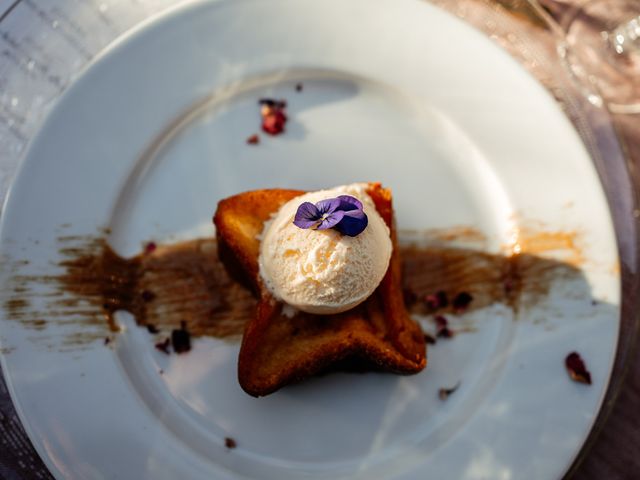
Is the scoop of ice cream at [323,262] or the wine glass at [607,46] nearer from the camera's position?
the scoop of ice cream at [323,262]

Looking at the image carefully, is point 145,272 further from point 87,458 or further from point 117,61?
point 117,61

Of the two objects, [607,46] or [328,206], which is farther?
[607,46]

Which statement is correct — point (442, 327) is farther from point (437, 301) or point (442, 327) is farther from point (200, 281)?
point (200, 281)

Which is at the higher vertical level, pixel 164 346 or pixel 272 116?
pixel 272 116

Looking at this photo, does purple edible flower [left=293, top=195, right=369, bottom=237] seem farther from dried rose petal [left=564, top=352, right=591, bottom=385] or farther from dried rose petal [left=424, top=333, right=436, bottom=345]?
dried rose petal [left=564, top=352, right=591, bottom=385]

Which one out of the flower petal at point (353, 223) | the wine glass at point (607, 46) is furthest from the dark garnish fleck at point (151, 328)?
the wine glass at point (607, 46)

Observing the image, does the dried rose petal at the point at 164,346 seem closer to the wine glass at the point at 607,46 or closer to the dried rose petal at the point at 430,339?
the dried rose petal at the point at 430,339

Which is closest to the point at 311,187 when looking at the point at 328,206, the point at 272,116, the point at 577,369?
the point at 272,116
